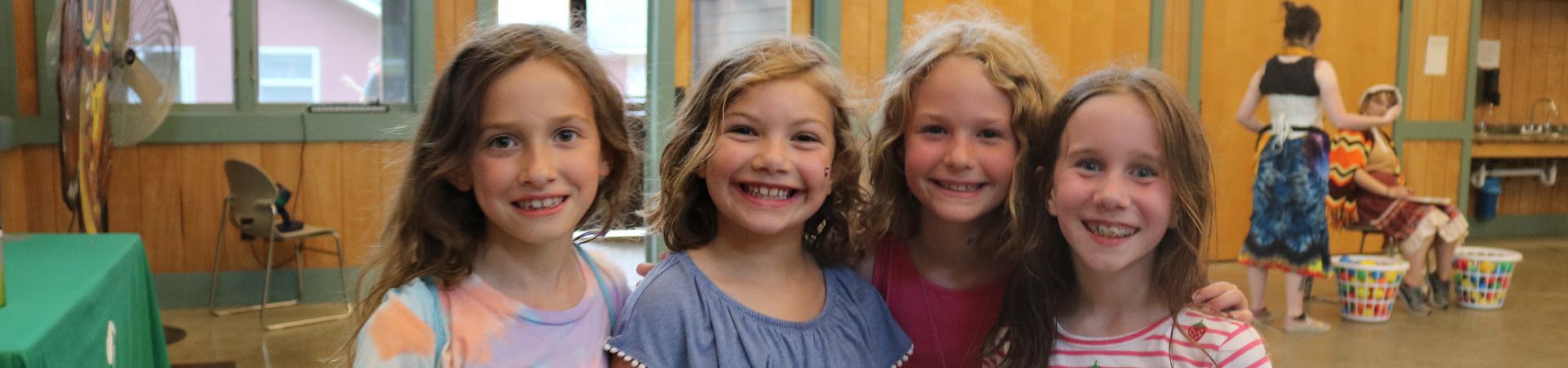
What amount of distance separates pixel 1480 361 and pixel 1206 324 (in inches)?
143

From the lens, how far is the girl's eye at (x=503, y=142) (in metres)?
1.46

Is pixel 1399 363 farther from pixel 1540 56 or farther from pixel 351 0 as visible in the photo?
pixel 1540 56

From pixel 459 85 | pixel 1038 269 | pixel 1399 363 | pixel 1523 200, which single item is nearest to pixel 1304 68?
pixel 1399 363

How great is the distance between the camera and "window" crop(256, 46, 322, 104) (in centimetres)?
536

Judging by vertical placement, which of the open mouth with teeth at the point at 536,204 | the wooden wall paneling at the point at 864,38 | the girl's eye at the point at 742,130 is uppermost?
the wooden wall paneling at the point at 864,38

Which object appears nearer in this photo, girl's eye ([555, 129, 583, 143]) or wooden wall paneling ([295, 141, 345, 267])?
girl's eye ([555, 129, 583, 143])

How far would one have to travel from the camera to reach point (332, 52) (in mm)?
5480

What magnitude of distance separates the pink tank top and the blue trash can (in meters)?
8.03

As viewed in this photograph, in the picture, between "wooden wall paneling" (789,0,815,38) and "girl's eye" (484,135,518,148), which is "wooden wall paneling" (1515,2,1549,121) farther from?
"girl's eye" (484,135,518,148)

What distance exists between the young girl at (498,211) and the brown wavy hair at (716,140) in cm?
12

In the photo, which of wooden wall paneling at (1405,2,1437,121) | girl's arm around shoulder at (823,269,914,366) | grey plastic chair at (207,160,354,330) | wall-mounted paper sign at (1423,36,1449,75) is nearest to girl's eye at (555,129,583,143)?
girl's arm around shoulder at (823,269,914,366)

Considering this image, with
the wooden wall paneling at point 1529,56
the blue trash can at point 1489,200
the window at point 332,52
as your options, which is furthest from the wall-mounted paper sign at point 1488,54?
the window at point 332,52

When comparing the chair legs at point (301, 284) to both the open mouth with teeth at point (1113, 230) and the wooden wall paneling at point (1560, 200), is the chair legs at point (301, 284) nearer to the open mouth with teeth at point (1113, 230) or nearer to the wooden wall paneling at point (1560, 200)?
the open mouth with teeth at point (1113, 230)

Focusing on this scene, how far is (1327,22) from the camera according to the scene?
721 centimetres
